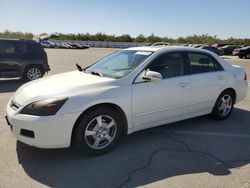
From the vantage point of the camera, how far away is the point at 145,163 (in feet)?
13.7

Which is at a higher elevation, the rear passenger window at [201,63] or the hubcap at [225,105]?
the rear passenger window at [201,63]

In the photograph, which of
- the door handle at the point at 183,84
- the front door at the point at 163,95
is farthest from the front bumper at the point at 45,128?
the door handle at the point at 183,84

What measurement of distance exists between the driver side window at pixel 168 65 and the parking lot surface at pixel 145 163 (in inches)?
42.8

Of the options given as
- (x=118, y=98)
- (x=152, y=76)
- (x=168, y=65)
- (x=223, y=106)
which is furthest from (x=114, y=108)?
(x=223, y=106)

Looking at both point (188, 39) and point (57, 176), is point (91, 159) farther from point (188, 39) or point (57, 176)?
point (188, 39)

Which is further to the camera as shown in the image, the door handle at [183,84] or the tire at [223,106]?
the tire at [223,106]

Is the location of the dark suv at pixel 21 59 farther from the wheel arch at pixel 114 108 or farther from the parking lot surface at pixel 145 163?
the wheel arch at pixel 114 108

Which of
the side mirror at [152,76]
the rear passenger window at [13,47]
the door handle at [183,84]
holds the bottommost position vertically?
the door handle at [183,84]

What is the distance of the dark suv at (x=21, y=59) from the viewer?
36.0 ft

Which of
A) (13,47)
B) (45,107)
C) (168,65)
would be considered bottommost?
(45,107)

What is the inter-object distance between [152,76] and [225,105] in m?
2.40

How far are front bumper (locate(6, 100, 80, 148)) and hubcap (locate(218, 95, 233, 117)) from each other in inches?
134

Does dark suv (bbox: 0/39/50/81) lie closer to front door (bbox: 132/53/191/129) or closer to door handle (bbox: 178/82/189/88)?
front door (bbox: 132/53/191/129)

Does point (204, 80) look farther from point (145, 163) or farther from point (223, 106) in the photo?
point (145, 163)
